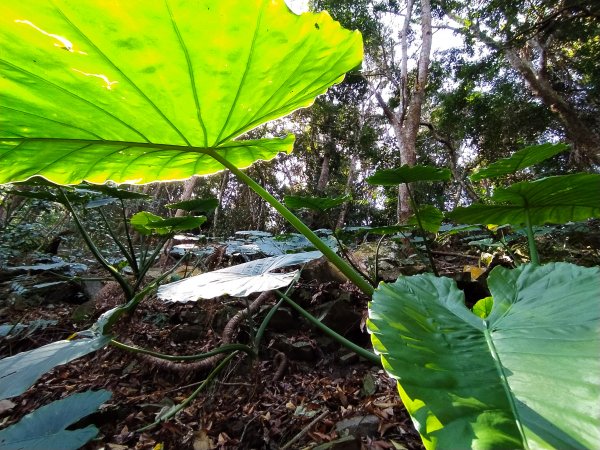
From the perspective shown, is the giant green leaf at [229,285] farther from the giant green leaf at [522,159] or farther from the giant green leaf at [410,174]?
the giant green leaf at [522,159]

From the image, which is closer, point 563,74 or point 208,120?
point 208,120

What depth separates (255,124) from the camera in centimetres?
100

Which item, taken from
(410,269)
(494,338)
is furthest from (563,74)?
(494,338)

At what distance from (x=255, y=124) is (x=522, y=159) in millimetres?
1209

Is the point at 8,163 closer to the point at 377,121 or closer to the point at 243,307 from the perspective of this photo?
the point at 243,307

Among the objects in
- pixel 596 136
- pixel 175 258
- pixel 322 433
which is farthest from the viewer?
pixel 596 136

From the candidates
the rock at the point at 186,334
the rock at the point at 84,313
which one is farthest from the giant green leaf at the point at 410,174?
the rock at the point at 84,313

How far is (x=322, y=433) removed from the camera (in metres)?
1.14

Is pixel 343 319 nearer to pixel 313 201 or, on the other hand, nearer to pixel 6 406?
pixel 313 201

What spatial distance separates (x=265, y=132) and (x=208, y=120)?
9.07 metres

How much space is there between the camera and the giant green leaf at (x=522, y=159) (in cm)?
130

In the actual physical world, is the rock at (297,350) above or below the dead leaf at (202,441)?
above

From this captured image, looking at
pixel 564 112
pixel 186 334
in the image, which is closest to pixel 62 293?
pixel 186 334

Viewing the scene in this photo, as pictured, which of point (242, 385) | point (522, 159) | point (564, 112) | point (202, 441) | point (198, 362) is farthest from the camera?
point (564, 112)
